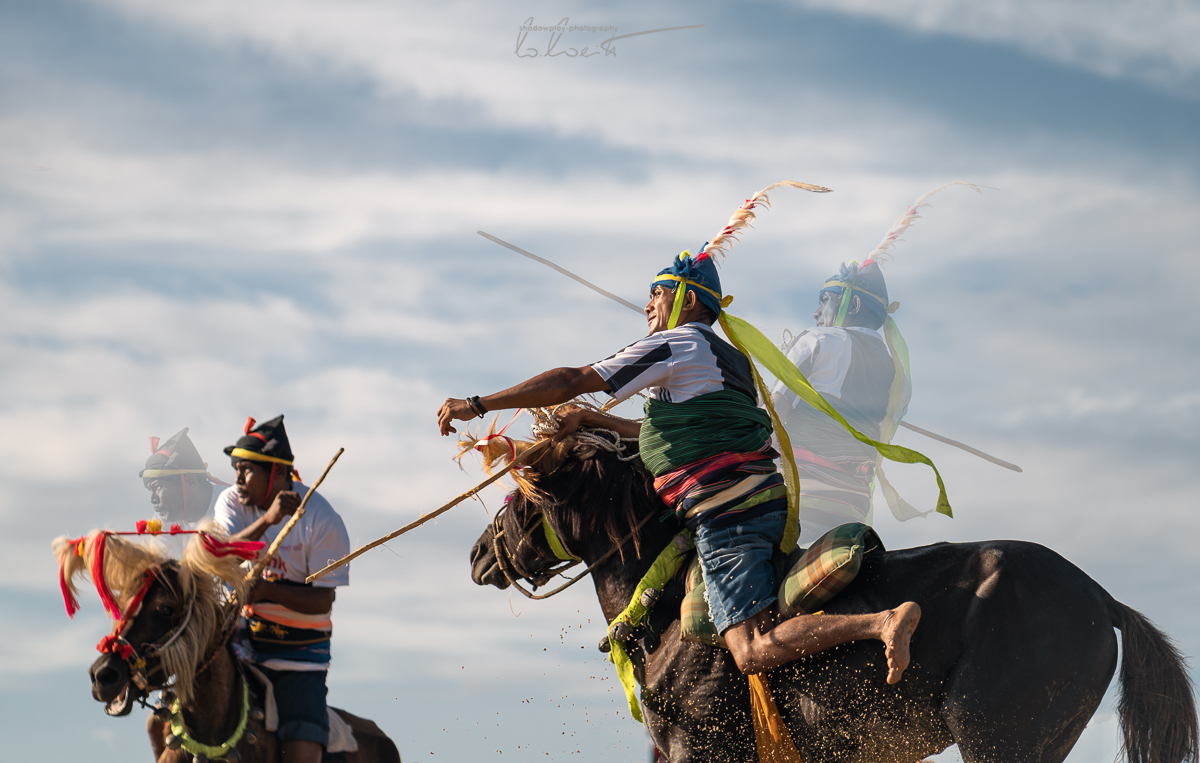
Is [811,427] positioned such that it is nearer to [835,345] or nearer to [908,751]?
[835,345]

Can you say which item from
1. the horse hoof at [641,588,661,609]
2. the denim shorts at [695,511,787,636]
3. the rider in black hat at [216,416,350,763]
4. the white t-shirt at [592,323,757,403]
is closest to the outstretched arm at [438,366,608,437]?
the white t-shirt at [592,323,757,403]

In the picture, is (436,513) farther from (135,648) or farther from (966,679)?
Result: (966,679)

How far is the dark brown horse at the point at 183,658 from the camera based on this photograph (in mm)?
4773

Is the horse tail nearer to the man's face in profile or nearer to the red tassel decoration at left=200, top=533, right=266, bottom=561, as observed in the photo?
the red tassel decoration at left=200, top=533, right=266, bottom=561

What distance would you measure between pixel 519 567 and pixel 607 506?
0.67 metres

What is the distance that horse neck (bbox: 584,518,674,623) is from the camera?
17.4ft

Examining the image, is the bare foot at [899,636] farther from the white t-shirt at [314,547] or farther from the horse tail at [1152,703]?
the white t-shirt at [314,547]

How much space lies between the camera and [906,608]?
418cm

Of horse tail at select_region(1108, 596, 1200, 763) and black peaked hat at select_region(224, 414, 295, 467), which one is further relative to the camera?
black peaked hat at select_region(224, 414, 295, 467)

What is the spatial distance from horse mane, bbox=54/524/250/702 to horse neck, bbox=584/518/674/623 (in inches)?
69.4

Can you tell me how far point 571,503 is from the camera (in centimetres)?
546

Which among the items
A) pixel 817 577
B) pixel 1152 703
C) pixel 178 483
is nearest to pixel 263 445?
pixel 817 577

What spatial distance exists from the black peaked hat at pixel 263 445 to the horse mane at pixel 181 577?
1.92 ft

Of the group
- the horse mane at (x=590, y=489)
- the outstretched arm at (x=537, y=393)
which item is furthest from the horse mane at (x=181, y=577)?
the horse mane at (x=590, y=489)
